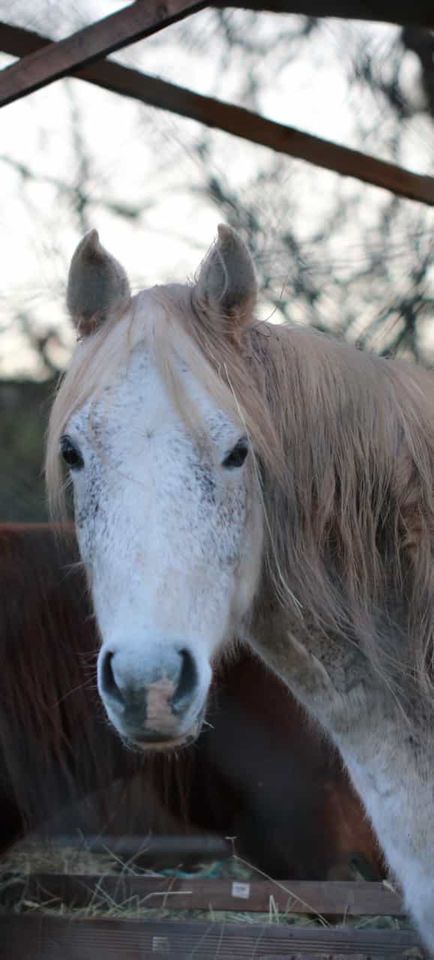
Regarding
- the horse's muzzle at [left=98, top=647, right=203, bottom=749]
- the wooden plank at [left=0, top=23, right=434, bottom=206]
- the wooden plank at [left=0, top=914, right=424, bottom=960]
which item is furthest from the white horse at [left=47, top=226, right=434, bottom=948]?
the wooden plank at [left=0, top=23, right=434, bottom=206]

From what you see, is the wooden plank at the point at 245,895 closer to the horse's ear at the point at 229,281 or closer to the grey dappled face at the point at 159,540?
the grey dappled face at the point at 159,540

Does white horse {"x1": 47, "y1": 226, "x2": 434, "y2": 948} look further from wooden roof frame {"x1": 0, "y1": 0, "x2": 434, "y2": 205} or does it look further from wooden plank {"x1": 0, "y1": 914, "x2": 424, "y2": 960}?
wooden roof frame {"x1": 0, "y1": 0, "x2": 434, "y2": 205}

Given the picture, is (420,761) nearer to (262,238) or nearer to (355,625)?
(355,625)

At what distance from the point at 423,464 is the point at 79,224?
2605 millimetres

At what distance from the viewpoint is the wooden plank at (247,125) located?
Answer: 4.05 meters

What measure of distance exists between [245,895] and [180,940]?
270 millimetres

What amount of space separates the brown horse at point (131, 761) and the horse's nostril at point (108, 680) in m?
1.42

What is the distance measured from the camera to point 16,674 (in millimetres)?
3162

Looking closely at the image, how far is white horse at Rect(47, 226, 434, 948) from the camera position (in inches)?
71.4

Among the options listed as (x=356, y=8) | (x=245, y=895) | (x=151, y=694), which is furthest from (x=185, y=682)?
(x=356, y=8)

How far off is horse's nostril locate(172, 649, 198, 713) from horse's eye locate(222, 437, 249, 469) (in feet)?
1.25

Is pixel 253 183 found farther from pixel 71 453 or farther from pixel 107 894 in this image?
pixel 107 894

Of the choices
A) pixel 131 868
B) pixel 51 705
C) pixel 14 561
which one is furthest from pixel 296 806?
pixel 14 561

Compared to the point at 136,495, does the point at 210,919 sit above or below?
below
